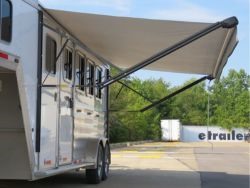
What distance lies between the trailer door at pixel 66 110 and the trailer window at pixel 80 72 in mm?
510

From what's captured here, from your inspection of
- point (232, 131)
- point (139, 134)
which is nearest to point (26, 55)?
point (139, 134)

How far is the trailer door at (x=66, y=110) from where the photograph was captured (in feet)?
32.6

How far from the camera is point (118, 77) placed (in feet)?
30.1

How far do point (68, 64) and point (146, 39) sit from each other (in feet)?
5.20

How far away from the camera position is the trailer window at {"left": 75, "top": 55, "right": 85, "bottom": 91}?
1148 cm

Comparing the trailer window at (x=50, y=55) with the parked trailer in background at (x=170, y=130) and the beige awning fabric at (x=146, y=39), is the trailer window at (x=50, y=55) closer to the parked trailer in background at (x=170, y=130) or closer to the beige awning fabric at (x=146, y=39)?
the beige awning fabric at (x=146, y=39)

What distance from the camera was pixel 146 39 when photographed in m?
10.7

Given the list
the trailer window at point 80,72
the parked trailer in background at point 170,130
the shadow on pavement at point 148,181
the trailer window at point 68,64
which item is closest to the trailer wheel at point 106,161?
the shadow on pavement at point 148,181

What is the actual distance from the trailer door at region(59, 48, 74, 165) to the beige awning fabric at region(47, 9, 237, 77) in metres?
0.64

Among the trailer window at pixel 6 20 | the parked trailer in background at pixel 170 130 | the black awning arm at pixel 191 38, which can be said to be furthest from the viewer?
the parked trailer in background at pixel 170 130

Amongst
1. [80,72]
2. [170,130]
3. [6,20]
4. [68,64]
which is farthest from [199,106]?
[6,20]

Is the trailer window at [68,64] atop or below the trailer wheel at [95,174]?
atop

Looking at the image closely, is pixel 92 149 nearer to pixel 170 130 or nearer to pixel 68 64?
pixel 68 64

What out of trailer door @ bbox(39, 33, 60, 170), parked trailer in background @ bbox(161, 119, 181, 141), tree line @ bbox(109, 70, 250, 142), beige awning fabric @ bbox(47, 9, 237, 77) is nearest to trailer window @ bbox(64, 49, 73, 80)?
beige awning fabric @ bbox(47, 9, 237, 77)
